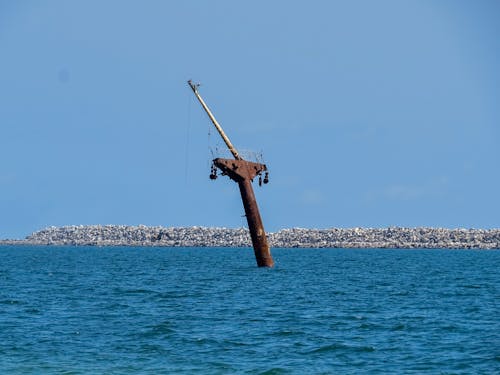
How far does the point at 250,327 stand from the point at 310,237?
11828 cm

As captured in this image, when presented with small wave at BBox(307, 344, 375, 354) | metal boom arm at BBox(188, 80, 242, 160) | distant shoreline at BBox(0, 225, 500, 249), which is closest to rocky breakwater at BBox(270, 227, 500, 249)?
distant shoreline at BBox(0, 225, 500, 249)

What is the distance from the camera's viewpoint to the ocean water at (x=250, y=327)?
23.0 meters

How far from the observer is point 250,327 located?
95.0 ft

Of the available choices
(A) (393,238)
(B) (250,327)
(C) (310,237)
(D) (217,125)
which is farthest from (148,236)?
(B) (250,327)

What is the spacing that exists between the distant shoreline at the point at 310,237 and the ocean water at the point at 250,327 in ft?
281

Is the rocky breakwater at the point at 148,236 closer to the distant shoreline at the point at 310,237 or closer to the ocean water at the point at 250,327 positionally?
the distant shoreline at the point at 310,237

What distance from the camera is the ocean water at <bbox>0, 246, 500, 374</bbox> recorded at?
23047mm

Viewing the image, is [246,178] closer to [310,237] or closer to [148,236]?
[310,237]

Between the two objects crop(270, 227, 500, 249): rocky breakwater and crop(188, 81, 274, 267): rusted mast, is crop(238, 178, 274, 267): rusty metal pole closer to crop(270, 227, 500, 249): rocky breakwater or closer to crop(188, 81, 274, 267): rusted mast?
crop(188, 81, 274, 267): rusted mast

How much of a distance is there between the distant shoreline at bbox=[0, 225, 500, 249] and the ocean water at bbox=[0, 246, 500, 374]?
8551 centimetres

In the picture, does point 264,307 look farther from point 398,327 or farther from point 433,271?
point 433,271

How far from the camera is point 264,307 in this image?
3422 centimetres

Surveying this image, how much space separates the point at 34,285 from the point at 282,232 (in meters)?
104

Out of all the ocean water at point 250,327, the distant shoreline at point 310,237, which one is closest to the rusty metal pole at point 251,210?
the ocean water at point 250,327
